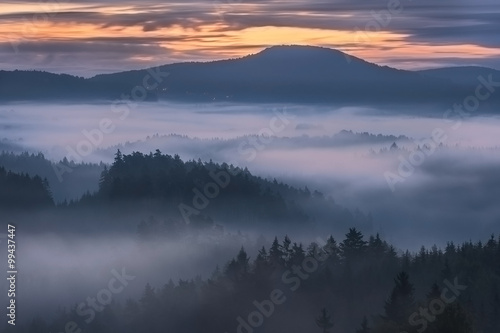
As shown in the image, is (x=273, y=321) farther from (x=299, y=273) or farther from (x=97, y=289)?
→ (x=97, y=289)

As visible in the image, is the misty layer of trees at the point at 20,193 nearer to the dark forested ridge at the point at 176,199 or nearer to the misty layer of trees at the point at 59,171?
the dark forested ridge at the point at 176,199

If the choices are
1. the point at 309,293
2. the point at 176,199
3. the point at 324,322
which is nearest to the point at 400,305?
the point at 324,322

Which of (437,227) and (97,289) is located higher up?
(97,289)

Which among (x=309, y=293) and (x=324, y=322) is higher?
(x=324, y=322)

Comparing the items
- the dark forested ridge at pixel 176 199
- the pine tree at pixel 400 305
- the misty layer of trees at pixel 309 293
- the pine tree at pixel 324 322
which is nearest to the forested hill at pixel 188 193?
the dark forested ridge at pixel 176 199

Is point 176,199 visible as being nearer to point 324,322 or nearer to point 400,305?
point 324,322

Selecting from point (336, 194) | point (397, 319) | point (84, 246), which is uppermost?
point (397, 319)

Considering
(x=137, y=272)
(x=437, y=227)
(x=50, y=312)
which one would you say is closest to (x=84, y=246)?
(x=137, y=272)
